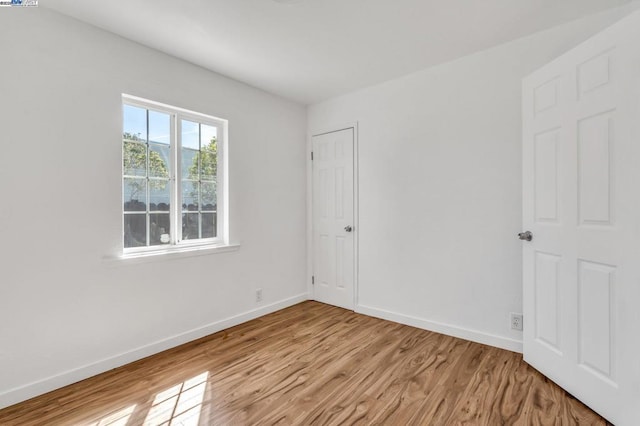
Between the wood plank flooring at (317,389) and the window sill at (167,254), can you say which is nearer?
the wood plank flooring at (317,389)

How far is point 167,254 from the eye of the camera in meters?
2.57

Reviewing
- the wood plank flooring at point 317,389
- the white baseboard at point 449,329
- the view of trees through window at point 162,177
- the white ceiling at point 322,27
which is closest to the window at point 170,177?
the view of trees through window at point 162,177

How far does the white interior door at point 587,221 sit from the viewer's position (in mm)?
1547

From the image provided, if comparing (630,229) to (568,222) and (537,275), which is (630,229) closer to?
(568,222)

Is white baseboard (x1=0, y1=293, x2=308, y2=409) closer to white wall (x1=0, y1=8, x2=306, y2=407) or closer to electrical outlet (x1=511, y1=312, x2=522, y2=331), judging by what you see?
white wall (x1=0, y1=8, x2=306, y2=407)

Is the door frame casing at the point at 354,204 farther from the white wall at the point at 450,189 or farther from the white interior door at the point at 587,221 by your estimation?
the white interior door at the point at 587,221


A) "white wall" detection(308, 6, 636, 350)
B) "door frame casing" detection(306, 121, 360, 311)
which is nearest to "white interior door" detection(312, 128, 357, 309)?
"door frame casing" detection(306, 121, 360, 311)

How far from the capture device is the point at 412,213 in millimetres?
3031

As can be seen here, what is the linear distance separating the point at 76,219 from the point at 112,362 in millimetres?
1100

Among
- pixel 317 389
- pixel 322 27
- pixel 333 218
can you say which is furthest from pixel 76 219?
pixel 333 218

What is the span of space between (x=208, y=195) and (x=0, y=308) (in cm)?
165

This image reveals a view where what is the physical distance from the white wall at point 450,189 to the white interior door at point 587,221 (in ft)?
0.94

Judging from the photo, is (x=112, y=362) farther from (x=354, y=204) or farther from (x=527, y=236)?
(x=527, y=236)

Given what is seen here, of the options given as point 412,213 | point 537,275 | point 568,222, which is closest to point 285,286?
point 412,213
